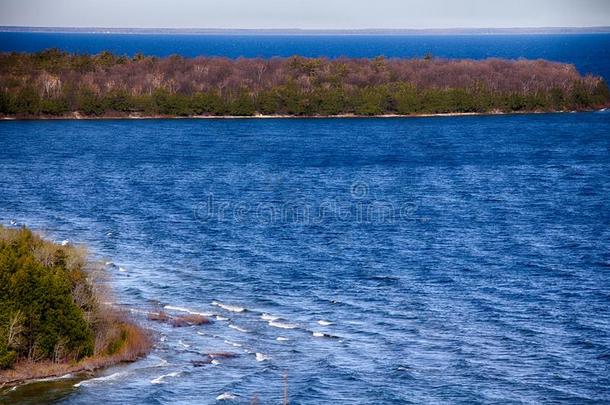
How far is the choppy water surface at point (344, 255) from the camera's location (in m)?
49.2

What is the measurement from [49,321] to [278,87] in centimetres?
13140

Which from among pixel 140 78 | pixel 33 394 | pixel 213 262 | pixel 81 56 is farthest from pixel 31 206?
pixel 81 56

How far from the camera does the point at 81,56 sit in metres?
196

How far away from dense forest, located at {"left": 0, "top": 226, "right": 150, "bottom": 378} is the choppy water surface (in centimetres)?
154

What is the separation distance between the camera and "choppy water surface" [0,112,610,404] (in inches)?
1937

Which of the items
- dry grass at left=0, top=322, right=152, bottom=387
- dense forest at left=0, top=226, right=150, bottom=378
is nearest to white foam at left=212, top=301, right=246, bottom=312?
dry grass at left=0, top=322, right=152, bottom=387

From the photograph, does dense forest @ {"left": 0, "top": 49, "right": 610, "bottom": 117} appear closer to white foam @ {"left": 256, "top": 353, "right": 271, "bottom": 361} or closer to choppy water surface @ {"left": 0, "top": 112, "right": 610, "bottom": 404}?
choppy water surface @ {"left": 0, "top": 112, "right": 610, "bottom": 404}

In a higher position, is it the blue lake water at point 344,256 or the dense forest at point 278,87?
the dense forest at point 278,87

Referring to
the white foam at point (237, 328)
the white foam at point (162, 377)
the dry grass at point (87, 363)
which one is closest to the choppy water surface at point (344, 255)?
the white foam at point (162, 377)

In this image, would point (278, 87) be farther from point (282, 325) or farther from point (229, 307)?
point (282, 325)

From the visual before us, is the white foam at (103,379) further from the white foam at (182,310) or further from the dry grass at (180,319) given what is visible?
the white foam at (182,310)

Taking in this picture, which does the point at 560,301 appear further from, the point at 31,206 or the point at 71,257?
the point at 31,206

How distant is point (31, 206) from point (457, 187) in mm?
41992

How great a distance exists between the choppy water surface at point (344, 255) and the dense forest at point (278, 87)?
91.0 feet
